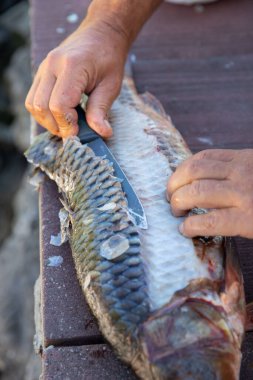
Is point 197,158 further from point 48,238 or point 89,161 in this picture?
point 48,238

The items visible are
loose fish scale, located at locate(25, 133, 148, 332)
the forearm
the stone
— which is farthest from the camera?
the stone

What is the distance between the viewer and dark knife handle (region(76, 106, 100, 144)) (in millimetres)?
2238

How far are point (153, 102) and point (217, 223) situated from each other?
3.55ft

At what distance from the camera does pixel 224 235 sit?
176 cm

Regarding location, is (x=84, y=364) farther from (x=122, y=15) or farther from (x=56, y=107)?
(x=122, y=15)

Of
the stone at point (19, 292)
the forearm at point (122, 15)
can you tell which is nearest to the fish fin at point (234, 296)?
the forearm at point (122, 15)

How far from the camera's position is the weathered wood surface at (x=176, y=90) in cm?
191

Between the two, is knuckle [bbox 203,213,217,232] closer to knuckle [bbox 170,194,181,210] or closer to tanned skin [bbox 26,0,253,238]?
tanned skin [bbox 26,0,253,238]

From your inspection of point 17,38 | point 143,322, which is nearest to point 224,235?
point 143,322

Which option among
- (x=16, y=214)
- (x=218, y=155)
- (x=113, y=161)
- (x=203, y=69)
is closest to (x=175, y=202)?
(x=218, y=155)

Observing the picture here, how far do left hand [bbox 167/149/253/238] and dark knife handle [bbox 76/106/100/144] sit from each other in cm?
48

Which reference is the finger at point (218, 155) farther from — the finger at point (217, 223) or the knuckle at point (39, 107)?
the knuckle at point (39, 107)

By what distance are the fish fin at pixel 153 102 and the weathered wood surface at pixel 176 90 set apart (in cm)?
17

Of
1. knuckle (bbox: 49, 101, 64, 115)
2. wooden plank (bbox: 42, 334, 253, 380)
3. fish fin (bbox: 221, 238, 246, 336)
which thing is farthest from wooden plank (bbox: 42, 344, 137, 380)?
knuckle (bbox: 49, 101, 64, 115)
